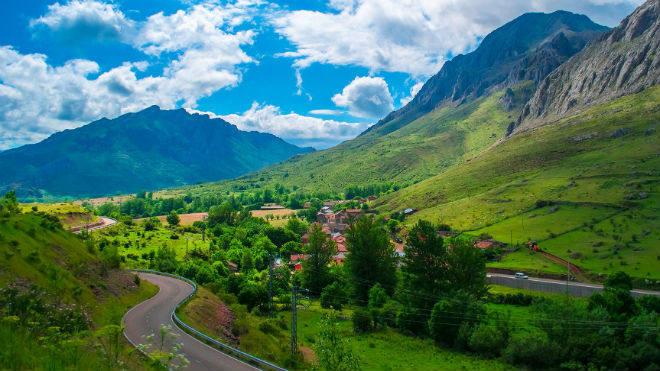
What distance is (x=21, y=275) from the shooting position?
33250 mm

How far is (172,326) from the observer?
37.2 metres

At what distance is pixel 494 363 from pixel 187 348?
3797cm

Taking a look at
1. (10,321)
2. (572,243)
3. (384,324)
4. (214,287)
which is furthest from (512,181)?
(10,321)

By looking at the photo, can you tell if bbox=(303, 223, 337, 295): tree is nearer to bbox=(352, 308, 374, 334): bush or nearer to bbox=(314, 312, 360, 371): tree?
bbox=(352, 308, 374, 334): bush

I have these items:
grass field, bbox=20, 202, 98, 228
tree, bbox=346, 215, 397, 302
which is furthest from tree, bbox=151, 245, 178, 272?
tree, bbox=346, 215, 397, 302

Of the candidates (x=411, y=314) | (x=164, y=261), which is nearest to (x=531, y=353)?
(x=411, y=314)

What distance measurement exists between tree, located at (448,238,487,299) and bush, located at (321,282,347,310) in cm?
1974

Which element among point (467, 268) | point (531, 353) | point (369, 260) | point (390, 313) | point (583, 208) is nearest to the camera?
point (531, 353)

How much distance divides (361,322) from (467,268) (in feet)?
65.5

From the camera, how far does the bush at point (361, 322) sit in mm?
67438

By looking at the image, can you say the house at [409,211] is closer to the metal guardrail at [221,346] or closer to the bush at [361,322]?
the bush at [361,322]

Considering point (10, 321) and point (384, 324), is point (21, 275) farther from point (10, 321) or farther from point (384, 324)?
point (384, 324)

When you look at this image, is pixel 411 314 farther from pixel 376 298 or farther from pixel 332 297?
pixel 332 297

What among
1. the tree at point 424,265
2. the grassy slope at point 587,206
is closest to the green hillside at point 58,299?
the tree at point 424,265
